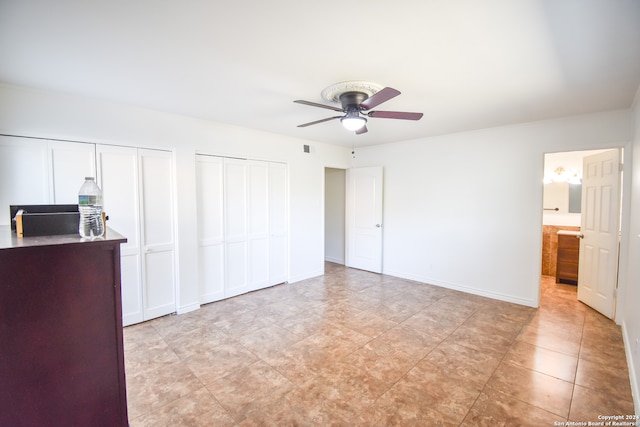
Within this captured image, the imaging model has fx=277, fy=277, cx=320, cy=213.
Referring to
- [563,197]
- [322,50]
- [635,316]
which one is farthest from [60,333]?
[563,197]

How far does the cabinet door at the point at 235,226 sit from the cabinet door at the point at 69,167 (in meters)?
1.53

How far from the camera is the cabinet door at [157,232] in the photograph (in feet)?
10.9

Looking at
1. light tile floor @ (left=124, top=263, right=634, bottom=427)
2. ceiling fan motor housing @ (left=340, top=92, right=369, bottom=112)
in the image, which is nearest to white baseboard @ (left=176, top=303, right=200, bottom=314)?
light tile floor @ (left=124, top=263, right=634, bottom=427)

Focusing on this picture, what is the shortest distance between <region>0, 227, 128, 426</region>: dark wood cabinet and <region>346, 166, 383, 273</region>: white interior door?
4579mm

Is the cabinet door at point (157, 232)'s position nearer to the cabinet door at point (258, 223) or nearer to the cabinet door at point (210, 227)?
the cabinet door at point (210, 227)

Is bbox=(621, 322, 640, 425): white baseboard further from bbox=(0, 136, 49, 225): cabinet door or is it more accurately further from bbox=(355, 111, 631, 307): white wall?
bbox=(0, 136, 49, 225): cabinet door

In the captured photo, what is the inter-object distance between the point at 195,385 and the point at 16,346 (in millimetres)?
1431

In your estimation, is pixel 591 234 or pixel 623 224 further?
pixel 591 234

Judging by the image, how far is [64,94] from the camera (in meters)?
2.76

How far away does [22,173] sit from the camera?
2.59 m

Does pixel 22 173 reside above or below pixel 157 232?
above

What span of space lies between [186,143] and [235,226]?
1.33 m

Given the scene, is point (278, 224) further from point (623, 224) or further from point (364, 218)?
point (623, 224)

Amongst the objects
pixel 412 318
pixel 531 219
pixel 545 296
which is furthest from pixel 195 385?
pixel 545 296
